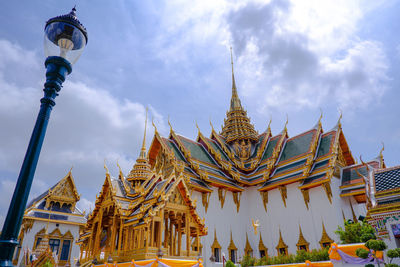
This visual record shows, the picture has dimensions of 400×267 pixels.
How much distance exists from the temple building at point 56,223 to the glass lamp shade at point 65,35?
17.6 m

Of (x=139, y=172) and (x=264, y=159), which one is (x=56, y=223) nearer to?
(x=139, y=172)

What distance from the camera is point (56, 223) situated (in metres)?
19.4

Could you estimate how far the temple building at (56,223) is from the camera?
18.1 meters

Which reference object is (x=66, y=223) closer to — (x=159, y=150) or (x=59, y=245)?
(x=59, y=245)

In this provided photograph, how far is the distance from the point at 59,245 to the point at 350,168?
66.5 feet

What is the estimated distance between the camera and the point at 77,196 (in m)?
Answer: 21.7

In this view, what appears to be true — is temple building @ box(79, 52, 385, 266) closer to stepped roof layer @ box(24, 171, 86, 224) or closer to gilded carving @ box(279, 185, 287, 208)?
gilded carving @ box(279, 185, 287, 208)

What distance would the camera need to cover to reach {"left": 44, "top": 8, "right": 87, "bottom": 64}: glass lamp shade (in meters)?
2.88

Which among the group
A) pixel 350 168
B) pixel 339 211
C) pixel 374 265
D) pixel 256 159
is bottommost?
pixel 374 265

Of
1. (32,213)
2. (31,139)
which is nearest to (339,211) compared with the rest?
(31,139)

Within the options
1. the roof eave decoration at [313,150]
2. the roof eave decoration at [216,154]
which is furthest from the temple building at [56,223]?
the roof eave decoration at [313,150]

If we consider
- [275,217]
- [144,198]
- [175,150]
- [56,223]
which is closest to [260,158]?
[275,217]

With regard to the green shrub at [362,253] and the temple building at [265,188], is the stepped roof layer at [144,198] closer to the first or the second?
the temple building at [265,188]

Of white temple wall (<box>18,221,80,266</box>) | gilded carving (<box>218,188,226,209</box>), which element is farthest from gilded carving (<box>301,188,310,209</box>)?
white temple wall (<box>18,221,80,266</box>)
